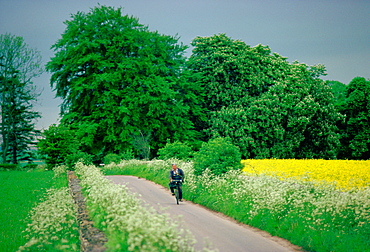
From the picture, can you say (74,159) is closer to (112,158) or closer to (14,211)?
(112,158)

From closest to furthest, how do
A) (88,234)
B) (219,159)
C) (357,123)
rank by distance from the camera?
(88,234), (219,159), (357,123)

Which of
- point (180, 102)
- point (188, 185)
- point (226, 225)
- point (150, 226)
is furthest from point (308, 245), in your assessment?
Answer: point (180, 102)

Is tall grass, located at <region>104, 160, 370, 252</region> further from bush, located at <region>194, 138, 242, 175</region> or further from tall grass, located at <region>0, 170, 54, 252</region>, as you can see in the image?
tall grass, located at <region>0, 170, 54, 252</region>

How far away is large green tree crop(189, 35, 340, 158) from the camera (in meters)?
41.0

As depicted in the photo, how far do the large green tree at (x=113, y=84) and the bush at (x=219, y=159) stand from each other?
741 inches

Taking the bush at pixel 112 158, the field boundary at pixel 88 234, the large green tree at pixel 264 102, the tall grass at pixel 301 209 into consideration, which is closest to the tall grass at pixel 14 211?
the field boundary at pixel 88 234

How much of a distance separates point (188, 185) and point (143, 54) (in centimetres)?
2502

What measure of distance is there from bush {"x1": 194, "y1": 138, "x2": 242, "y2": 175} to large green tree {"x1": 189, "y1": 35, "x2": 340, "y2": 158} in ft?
67.7

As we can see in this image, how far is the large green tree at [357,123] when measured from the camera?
45.4 meters

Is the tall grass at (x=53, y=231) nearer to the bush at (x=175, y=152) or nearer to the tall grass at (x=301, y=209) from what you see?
the tall grass at (x=301, y=209)

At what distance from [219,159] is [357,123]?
112 ft

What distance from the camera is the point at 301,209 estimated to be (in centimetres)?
1173

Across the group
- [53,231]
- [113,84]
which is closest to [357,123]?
[113,84]

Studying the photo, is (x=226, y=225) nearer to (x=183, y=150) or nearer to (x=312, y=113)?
(x=183, y=150)
